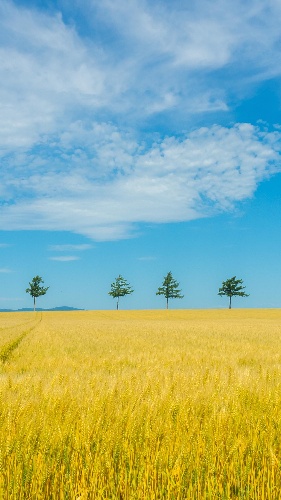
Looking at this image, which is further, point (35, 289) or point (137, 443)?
point (35, 289)

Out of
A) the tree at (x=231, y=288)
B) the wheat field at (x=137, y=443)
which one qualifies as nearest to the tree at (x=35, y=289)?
the tree at (x=231, y=288)

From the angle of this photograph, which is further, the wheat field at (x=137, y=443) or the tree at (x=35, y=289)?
the tree at (x=35, y=289)

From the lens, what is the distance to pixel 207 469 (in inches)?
118

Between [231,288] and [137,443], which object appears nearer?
[137,443]

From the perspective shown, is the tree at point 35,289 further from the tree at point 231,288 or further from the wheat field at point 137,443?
the wheat field at point 137,443

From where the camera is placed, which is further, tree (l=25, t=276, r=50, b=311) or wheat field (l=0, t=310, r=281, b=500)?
tree (l=25, t=276, r=50, b=311)

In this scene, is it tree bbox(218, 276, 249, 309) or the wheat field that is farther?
tree bbox(218, 276, 249, 309)

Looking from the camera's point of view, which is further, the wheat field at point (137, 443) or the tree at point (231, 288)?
the tree at point (231, 288)

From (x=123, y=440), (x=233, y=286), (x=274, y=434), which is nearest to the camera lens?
(x=123, y=440)

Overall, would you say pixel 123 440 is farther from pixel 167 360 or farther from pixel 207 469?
pixel 167 360

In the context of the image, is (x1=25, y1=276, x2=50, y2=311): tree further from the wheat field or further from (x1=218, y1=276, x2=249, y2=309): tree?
the wheat field

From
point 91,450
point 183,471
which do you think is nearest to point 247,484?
point 183,471

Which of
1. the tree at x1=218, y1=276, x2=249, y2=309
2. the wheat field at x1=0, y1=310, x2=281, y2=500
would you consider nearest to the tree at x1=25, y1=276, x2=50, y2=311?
the tree at x1=218, y1=276, x2=249, y2=309

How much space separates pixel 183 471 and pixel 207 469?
→ 236mm
